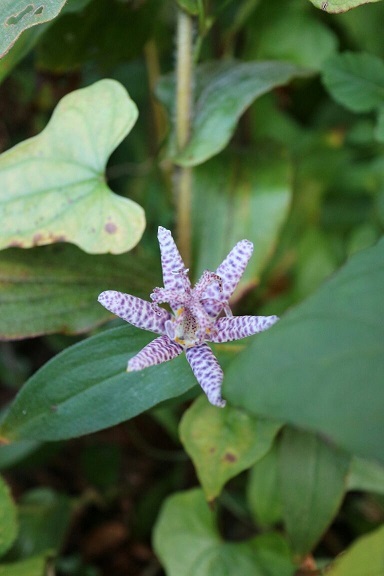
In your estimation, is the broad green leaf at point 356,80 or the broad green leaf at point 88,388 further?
the broad green leaf at point 356,80

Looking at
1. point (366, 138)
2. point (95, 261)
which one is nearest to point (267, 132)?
point (366, 138)

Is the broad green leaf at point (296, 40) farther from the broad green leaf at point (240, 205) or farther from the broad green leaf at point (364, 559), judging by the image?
the broad green leaf at point (364, 559)

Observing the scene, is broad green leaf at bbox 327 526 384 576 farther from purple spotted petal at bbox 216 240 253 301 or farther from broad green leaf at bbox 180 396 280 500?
purple spotted petal at bbox 216 240 253 301

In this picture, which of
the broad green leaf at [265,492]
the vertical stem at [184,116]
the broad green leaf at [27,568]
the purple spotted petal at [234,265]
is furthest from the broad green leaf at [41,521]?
the purple spotted petal at [234,265]

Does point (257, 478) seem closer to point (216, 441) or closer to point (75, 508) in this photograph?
point (216, 441)

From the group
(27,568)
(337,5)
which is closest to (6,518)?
(27,568)

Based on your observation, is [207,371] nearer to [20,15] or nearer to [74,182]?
[74,182]

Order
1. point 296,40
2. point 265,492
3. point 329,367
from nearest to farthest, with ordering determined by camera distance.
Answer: point 329,367
point 265,492
point 296,40
